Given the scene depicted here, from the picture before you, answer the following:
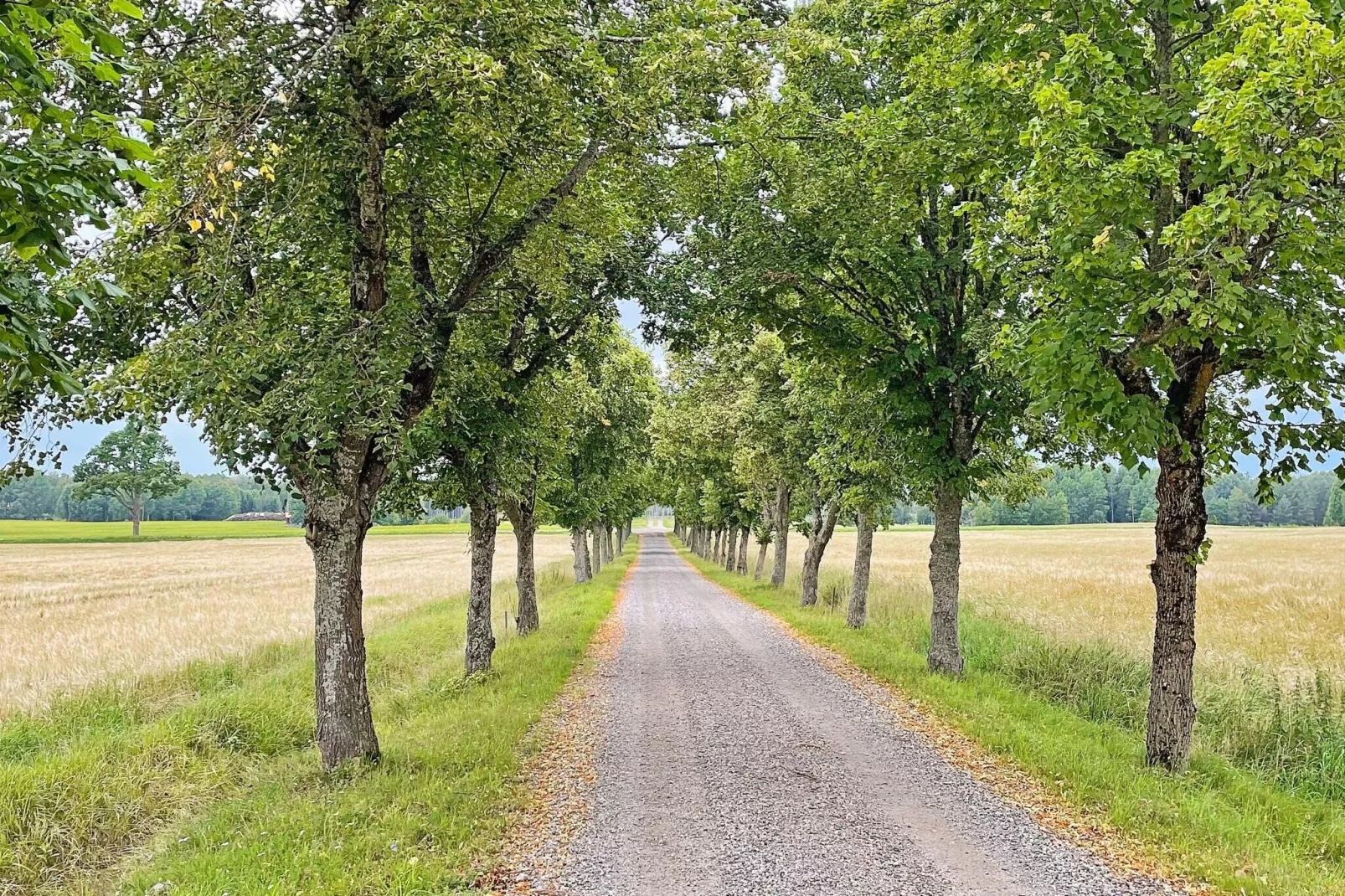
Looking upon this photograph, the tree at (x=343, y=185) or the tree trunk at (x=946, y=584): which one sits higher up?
the tree at (x=343, y=185)

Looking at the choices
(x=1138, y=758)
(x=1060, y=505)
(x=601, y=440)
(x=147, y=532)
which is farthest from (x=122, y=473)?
(x=1060, y=505)

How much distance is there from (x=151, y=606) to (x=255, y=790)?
2148cm

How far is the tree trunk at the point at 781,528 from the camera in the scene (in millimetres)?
26375

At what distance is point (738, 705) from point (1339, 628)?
14345 mm

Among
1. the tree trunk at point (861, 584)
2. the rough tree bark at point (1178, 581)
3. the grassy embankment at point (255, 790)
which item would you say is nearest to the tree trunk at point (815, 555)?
the tree trunk at point (861, 584)

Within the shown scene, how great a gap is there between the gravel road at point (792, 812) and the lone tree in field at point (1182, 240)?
9.29ft

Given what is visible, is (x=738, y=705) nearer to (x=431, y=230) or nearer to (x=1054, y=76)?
(x=431, y=230)

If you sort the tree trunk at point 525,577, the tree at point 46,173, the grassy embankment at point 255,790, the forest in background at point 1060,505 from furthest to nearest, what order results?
the forest in background at point 1060,505 → the tree trunk at point 525,577 → the grassy embankment at point 255,790 → the tree at point 46,173

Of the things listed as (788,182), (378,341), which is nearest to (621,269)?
(788,182)

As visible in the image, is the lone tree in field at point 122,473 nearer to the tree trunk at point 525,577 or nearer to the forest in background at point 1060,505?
the forest in background at point 1060,505

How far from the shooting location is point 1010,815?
21.8 feet

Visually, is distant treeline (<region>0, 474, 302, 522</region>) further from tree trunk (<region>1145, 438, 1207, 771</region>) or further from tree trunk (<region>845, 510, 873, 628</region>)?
tree trunk (<region>1145, 438, 1207, 771</region>)

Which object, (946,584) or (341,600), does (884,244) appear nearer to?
(946,584)

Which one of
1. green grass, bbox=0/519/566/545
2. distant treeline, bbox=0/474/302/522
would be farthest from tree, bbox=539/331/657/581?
distant treeline, bbox=0/474/302/522
